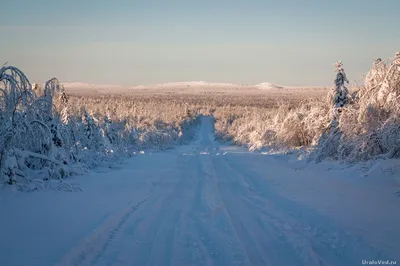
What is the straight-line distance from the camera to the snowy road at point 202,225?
522cm

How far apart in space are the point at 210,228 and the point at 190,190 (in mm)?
3669

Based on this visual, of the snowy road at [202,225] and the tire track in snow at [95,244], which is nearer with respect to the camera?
the tire track in snow at [95,244]

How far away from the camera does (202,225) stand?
6.87 meters

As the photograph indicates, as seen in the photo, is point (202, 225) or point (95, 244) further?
point (202, 225)

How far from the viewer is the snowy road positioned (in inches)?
206

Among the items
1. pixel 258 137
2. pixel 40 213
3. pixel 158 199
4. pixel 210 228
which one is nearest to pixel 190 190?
pixel 158 199

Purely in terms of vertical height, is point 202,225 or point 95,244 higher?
point 95,244

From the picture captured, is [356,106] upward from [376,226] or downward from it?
upward

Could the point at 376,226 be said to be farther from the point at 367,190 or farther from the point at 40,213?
the point at 40,213

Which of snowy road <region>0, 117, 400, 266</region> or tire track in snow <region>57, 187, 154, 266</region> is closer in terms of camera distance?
tire track in snow <region>57, 187, 154, 266</region>

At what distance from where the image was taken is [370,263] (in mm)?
4953

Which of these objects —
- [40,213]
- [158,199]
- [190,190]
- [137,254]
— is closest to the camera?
[137,254]

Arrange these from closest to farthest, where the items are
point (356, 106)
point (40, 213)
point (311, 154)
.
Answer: point (40, 213) < point (356, 106) < point (311, 154)

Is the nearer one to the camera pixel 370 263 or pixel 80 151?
pixel 370 263
